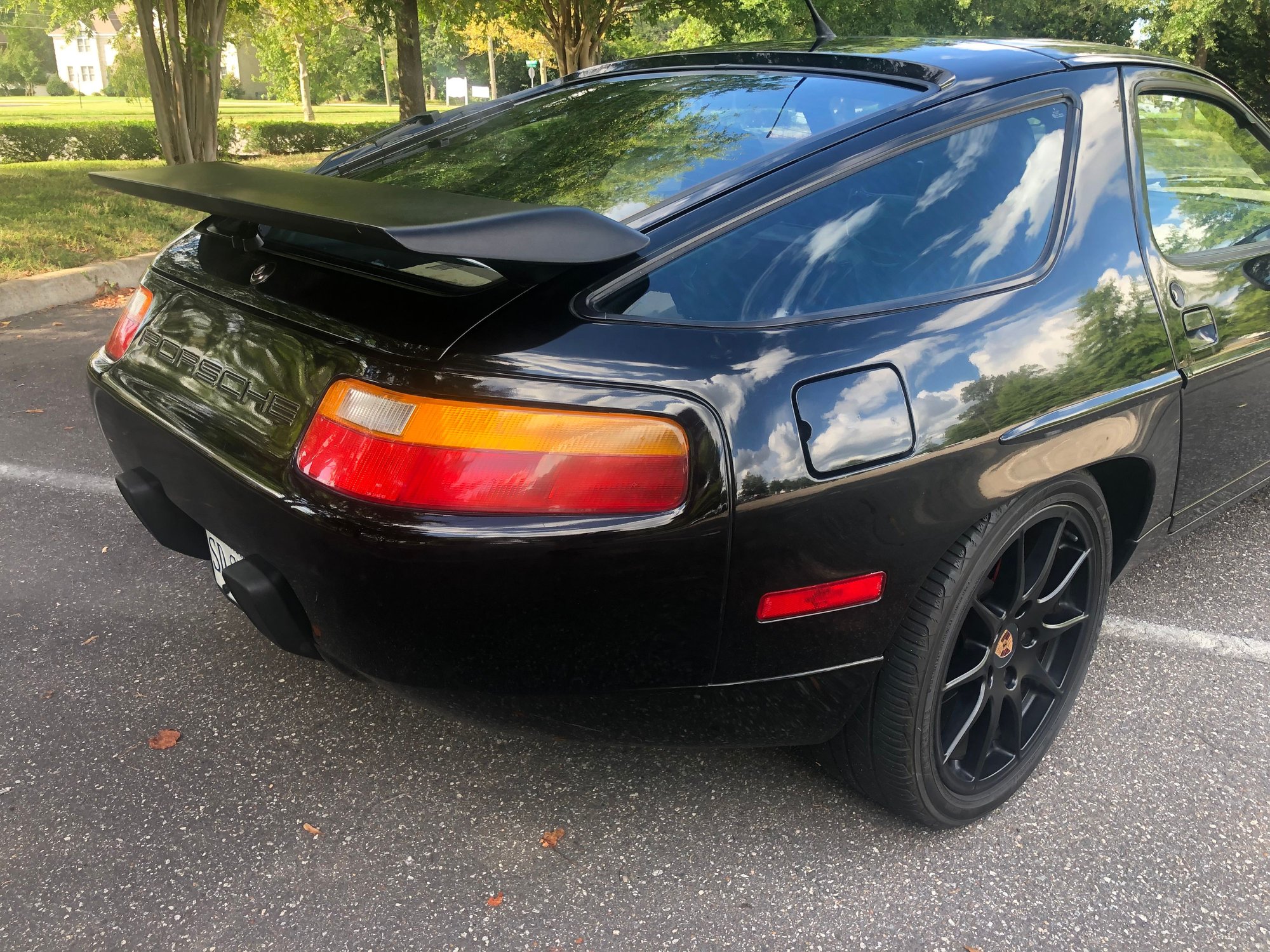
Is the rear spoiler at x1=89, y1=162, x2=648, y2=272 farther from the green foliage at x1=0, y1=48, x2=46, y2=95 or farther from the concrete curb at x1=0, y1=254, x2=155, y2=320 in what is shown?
the green foliage at x1=0, y1=48, x2=46, y2=95

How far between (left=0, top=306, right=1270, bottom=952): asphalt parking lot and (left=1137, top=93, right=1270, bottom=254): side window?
1186 mm

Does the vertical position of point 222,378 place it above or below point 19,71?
below

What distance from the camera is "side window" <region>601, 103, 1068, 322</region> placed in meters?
1.69

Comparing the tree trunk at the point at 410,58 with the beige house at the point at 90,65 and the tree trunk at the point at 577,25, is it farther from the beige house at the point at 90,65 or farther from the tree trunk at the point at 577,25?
the beige house at the point at 90,65

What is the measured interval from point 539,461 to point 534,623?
0.90 feet

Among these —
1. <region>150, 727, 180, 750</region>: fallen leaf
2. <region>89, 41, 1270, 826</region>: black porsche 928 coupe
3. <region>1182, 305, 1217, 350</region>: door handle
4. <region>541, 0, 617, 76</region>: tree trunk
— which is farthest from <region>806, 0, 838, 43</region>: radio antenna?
<region>541, 0, 617, 76</region>: tree trunk

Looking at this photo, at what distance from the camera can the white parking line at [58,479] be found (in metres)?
3.74

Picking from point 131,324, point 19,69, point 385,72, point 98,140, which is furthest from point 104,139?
point 19,69

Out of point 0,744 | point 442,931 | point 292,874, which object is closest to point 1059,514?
point 442,931

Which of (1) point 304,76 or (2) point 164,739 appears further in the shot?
(1) point 304,76

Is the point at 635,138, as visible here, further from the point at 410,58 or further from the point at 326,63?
the point at 326,63

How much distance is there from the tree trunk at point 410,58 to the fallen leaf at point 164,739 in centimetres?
1091

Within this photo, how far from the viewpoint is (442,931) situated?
1812 mm

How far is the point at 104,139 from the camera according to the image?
891 inches
